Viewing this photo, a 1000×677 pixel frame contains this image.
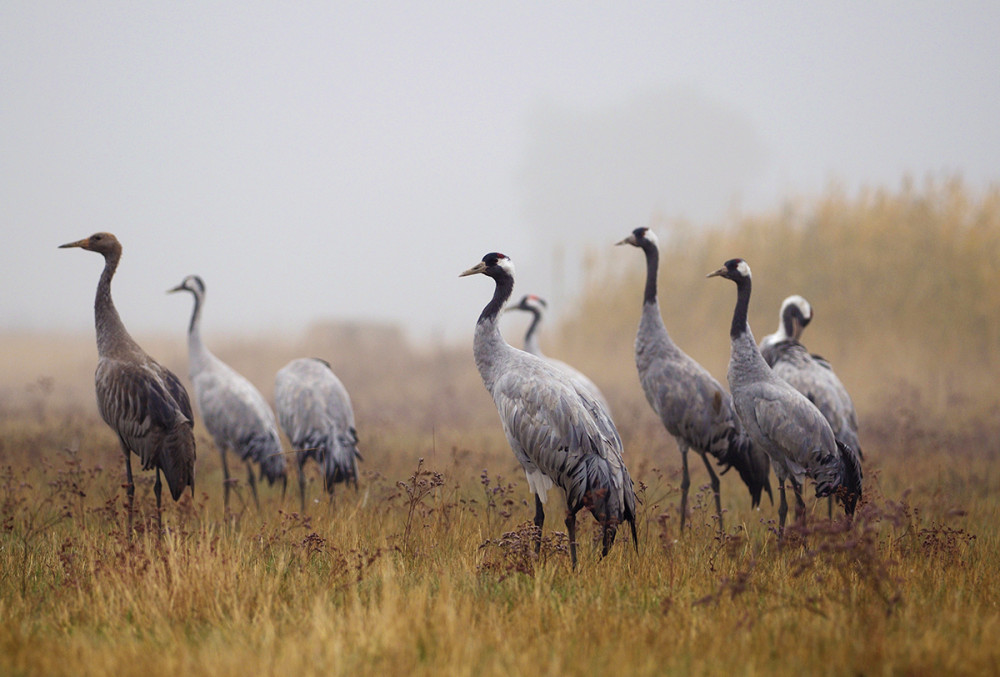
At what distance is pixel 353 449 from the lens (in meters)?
7.23

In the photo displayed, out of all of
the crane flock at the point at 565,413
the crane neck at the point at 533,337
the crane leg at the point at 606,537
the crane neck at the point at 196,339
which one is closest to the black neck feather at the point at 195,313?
the crane neck at the point at 196,339

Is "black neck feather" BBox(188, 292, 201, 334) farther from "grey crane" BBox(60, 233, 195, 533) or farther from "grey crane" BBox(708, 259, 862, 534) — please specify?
"grey crane" BBox(708, 259, 862, 534)

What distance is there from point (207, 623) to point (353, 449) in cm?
365

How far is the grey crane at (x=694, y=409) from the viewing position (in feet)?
20.9

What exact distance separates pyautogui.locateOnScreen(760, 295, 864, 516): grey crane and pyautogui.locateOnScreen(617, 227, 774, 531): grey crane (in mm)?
552

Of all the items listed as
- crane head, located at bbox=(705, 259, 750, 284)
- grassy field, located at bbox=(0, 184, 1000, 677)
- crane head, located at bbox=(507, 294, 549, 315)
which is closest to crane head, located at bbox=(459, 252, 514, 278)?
grassy field, located at bbox=(0, 184, 1000, 677)

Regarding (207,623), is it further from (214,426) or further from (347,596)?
(214,426)

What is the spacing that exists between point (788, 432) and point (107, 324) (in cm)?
468

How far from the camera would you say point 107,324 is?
5.88 m

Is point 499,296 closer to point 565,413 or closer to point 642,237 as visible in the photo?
point 565,413

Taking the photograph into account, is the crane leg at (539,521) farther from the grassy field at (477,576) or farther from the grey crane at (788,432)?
A: the grey crane at (788,432)

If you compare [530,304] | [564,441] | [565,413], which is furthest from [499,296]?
[530,304]

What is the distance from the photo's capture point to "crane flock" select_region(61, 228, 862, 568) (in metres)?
4.87

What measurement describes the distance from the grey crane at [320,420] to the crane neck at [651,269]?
2.75 m
